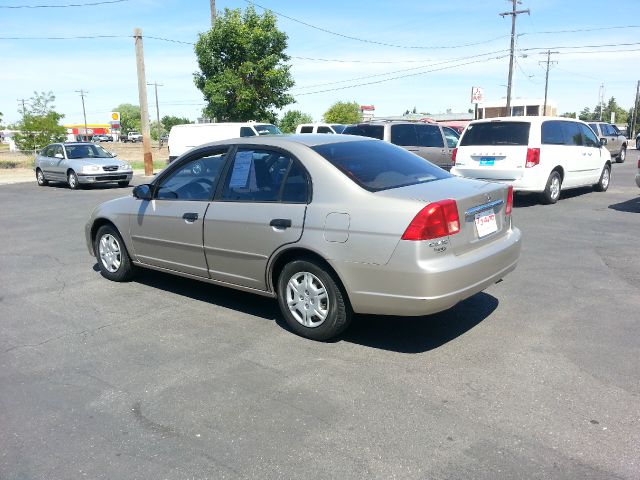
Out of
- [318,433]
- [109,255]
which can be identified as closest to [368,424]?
[318,433]

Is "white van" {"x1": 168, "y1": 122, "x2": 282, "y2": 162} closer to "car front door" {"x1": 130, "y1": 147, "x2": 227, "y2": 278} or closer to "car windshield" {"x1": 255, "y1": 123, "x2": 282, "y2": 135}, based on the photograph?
"car windshield" {"x1": 255, "y1": 123, "x2": 282, "y2": 135}

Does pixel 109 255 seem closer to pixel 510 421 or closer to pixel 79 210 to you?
pixel 510 421

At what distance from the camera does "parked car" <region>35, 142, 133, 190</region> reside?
1836 centimetres

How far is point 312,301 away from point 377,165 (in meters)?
1.27

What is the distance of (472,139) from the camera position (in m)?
11.6

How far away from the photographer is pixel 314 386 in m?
3.75

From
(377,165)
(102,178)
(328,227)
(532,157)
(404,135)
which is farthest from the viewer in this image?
(102,178)

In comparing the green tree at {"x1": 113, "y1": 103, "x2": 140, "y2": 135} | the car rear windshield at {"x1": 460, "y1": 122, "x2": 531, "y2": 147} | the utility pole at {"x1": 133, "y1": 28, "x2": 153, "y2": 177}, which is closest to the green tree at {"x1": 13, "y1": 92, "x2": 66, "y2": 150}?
the utility pole at {"x1": 133, "y1": 28, "x2": 153, "y2": 177}

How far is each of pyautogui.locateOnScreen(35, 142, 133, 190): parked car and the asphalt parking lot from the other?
12905 millimetres

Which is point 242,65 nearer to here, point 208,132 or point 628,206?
point 208,132

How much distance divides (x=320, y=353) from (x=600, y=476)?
6.88 feet

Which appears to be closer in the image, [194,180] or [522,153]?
[194,180]

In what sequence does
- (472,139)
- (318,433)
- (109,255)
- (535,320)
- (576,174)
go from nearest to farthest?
(318,433) < (535,320) < (109,255) < (472,139) < (576,174)

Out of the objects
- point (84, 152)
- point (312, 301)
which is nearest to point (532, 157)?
point (312, 301)
